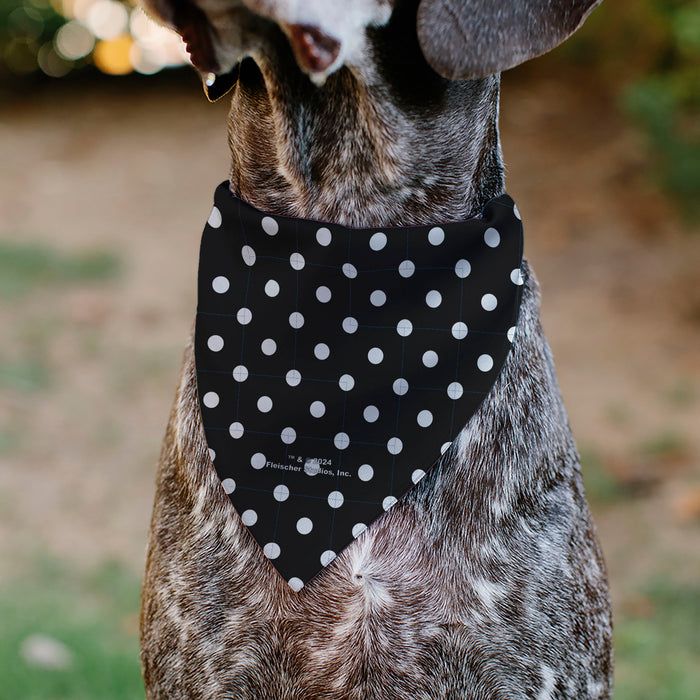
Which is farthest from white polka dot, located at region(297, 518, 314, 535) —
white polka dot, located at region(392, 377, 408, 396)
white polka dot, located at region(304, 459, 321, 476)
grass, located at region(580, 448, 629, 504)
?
grass, located at region(580, 448, 629, 504)

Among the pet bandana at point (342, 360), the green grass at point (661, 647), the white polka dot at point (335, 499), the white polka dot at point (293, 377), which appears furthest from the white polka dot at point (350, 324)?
the green grass at point (661, 647)

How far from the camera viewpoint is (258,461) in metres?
2.17

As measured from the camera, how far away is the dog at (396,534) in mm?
2053

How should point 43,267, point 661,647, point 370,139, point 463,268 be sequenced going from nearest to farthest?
point 370,139 → point 463,268 → point 661,647 → point 43,267

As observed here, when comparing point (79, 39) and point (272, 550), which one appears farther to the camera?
point (79, 39)

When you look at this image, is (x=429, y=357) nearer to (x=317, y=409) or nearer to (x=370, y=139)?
(x=317, y=409)

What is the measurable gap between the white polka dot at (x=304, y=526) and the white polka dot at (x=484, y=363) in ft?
1.68

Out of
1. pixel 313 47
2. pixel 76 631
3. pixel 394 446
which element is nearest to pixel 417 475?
pixel 394 446

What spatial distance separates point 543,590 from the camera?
2154mm

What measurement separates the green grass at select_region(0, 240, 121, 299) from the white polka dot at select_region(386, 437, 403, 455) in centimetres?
575

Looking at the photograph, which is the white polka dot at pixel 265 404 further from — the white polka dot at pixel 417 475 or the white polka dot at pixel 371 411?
the white polka dot at pixel 417 475

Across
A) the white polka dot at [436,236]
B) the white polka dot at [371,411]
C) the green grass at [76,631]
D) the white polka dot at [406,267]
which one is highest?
the white polka dot at [436,236]

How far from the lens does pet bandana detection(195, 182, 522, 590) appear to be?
2.12 meters

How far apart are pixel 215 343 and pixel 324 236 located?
364mm
